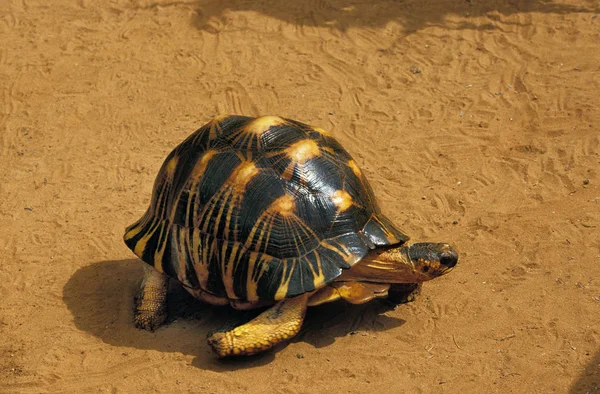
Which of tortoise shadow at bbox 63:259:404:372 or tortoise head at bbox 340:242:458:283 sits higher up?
tortoise head at bbox 340:242:458:283

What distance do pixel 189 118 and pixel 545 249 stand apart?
460 centimetres

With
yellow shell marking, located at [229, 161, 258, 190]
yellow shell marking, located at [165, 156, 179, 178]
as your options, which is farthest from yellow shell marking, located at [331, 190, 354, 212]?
Answer: yellow shell marking, located at [165, 156, 179, 178]

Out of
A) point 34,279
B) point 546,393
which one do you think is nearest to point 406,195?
point 546,393

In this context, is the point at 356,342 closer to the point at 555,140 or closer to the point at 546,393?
the point at 546,393

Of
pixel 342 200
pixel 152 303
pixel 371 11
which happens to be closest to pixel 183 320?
pixel 152 303

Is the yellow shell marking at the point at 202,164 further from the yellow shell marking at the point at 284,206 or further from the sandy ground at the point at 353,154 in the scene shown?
the sandy ground at the point at 353,154

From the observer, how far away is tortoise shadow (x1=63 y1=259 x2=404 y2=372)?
241 inches

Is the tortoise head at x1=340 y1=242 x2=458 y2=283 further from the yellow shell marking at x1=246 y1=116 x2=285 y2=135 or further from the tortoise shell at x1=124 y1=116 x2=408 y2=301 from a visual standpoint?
the yellow shell marking at x1=246 y1=116 x2=285 y2=135

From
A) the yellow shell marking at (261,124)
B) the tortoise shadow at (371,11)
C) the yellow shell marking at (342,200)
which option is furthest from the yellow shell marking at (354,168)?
the tortoise shadow at (371,11)

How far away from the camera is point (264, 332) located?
5.84m

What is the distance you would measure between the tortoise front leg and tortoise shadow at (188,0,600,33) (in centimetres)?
559

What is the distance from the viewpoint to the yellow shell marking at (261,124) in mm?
6176

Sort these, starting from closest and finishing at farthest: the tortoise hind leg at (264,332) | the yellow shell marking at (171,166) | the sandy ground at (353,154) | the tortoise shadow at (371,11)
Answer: the tortoise hind leg at (264,332) → the sandy ground at (353,154) → the yellow shell marking at (171,166) → the tortoise shadow at (371,11)

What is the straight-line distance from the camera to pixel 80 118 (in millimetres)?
9609
